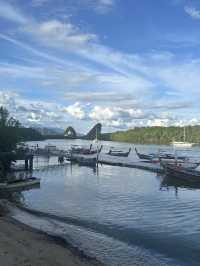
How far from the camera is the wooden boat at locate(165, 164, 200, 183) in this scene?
66.8 m

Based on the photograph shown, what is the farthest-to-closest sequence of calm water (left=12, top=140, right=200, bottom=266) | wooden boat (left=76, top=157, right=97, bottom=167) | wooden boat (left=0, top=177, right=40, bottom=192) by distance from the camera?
wooden boat (left=76, top=157, right=97, bottom=167) → wooden boat (left=0, top=177, right=40, bottom=192) → calm water (left=12, top=140, right=200, bottom=266)

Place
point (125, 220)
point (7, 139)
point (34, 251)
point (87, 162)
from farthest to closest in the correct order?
1. point (87, 162)
2. point (7, 139)
3. point (125, 220)
4. point (34, 251)

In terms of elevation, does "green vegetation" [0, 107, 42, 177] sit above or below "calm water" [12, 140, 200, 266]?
above

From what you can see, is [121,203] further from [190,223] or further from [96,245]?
[96,245]

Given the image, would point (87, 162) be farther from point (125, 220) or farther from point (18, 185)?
point (125, 220)

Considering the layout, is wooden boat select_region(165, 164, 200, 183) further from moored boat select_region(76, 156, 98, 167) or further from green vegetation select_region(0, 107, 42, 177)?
moored boat select_region(76, 156, 98, 167)

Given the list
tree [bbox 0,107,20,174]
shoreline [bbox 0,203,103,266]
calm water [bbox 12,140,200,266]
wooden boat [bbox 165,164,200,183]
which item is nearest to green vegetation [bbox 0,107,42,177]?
tree [bbox 0,107,20,174]

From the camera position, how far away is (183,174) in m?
69.6

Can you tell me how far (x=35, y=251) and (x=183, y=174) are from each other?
5191cm

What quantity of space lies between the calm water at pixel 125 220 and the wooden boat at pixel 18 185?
45.2 inches

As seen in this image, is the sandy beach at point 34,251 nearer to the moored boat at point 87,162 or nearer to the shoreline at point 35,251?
the shoreline at point 35,251

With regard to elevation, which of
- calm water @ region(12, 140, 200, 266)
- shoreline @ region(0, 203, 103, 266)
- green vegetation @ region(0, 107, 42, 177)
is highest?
green vegetation @ region(0, 107, 42, 177)

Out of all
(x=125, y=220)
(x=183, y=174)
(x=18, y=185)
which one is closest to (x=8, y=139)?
(x=18, y=185)

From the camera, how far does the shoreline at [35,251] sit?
714 inches
